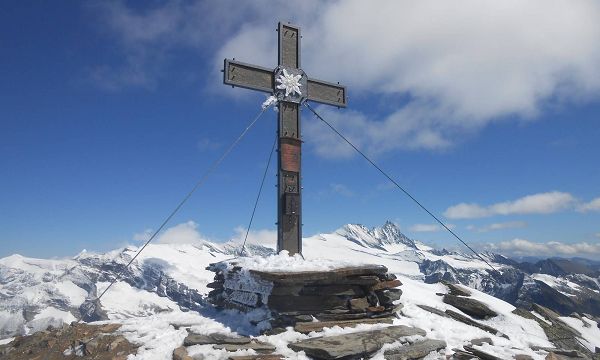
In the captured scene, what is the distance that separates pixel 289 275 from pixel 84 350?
546cm

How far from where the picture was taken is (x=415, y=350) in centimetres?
948

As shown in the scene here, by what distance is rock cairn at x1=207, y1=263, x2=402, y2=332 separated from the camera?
10.8 metres

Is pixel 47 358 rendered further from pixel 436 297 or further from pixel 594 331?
pixel 594 331

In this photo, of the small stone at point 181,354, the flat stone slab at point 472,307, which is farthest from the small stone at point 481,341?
the small stone at point 181,354

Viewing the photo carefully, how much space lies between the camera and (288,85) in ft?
49.6

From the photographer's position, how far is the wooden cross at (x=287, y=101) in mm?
14211

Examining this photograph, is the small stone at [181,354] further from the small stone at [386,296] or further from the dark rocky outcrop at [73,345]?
the small stone at [386,296]

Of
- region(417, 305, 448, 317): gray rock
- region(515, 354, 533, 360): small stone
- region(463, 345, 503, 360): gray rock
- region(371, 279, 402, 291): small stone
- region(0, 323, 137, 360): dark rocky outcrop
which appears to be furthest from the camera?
region(417, 305, 448, 317): gray rock

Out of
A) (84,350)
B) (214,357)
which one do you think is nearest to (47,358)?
(84,350)

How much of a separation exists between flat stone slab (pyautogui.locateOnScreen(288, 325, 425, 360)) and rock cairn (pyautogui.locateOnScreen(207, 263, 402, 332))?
756 mm

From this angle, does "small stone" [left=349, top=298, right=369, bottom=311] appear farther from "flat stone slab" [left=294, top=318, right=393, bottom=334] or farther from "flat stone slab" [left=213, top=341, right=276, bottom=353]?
"flat stone slab" [left=213, top=341, right=276, bottom=353]

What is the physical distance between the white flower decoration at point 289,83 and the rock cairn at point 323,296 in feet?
23.1

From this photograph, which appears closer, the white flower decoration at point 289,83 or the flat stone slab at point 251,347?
the flat stone slab at point 251,347

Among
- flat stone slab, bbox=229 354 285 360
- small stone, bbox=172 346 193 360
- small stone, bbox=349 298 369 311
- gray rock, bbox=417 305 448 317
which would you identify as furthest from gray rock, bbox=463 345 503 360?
small stone, bbox=172 346 193 360
